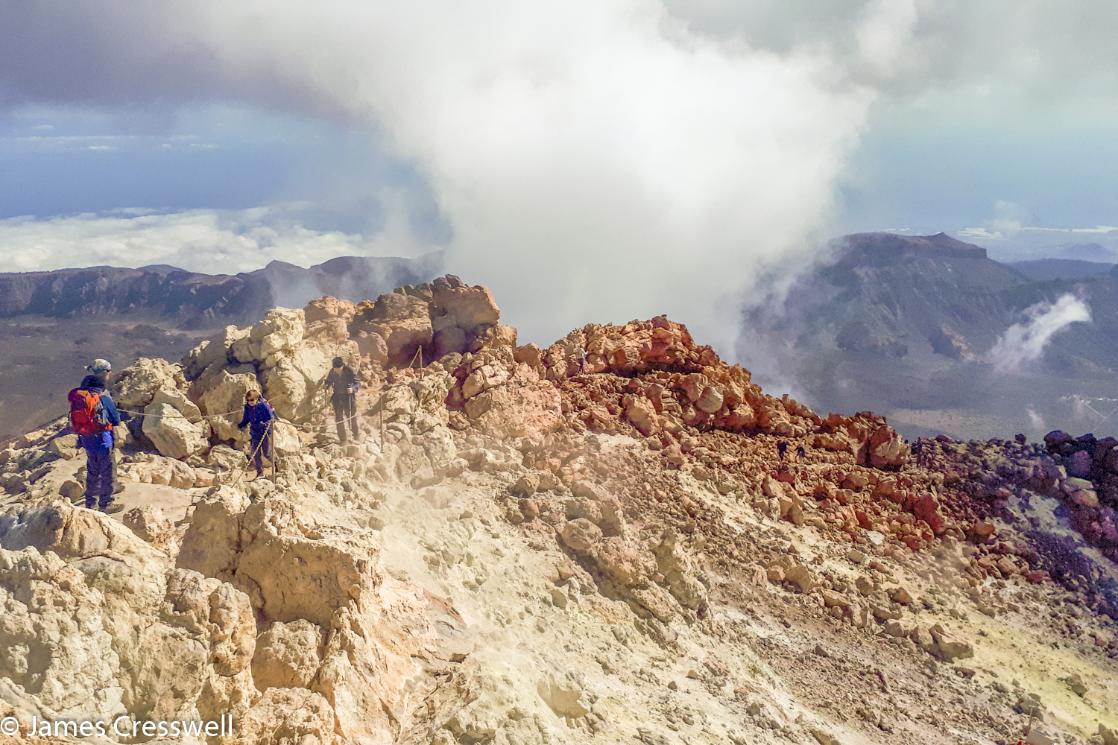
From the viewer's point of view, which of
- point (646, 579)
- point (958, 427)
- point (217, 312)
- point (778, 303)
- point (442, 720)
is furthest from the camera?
point (778, 303)

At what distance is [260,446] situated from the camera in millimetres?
10812

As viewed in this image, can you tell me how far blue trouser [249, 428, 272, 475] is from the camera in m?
10.6

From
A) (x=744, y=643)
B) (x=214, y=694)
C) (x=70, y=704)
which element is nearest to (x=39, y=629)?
(x=70, y=704)

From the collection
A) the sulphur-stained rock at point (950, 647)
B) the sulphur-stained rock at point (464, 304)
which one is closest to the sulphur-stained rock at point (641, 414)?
the sulphur-stained rock at point (464, 304)

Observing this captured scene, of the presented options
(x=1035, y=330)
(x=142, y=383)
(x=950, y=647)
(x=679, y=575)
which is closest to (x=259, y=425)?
(x=142, y=383)

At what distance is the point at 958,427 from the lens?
104 metres

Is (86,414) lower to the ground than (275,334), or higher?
lower

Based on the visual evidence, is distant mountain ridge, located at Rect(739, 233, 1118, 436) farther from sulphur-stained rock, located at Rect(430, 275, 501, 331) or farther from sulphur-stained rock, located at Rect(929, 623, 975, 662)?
sulphur-stained rock, located at Rect(430, 275, 501, 331)

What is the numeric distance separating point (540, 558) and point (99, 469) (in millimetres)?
6036

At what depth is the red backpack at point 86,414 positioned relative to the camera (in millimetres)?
8961

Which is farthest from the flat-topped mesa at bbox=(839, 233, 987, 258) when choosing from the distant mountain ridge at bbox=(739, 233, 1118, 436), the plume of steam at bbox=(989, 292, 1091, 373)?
the plume of steam at bbox=(989, 292, 1091, 373)

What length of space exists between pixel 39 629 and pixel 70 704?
55 cm

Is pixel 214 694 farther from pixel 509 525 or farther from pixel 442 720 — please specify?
pixel 509 525

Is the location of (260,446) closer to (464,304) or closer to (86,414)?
(86,414)
